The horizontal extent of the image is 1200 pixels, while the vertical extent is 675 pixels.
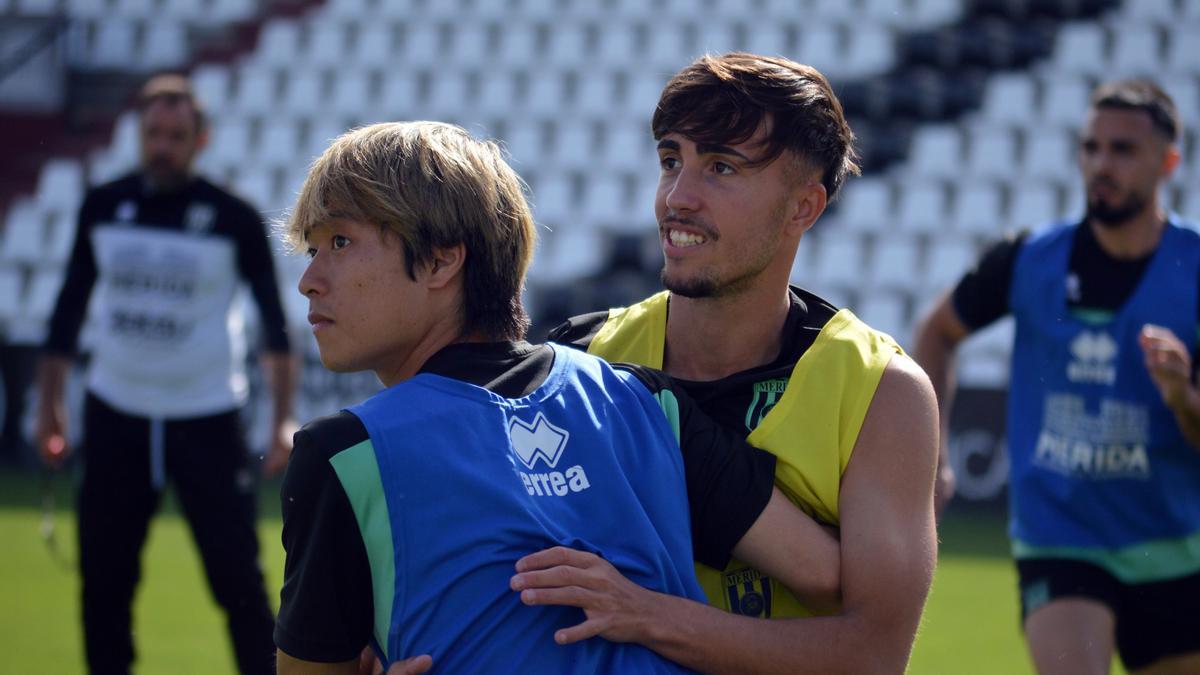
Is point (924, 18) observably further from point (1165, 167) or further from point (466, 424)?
point (466, 424)

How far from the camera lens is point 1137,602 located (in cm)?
434

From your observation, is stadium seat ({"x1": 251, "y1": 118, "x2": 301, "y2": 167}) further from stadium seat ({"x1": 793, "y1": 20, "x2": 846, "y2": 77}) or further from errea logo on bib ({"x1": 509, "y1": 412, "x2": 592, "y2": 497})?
errea logo on bib ({"x1": 509, "y1": 412, "x2": 592, "y2": 497})

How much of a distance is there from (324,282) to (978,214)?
468 inches

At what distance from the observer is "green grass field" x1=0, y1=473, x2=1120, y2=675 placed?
6242 millimetres

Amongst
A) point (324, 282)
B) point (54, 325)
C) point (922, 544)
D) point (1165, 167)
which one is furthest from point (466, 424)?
point (54, 325)

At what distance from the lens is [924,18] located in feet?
47.0

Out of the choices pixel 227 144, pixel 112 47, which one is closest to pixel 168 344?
pixel 227 144

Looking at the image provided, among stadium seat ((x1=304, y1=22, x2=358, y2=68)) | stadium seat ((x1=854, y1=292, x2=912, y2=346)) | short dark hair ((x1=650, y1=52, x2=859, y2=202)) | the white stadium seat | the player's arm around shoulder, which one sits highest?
short dark hair ((x1=650, y1=52, x2=859, y2=202))

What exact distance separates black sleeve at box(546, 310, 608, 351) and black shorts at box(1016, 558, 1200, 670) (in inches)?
82.9

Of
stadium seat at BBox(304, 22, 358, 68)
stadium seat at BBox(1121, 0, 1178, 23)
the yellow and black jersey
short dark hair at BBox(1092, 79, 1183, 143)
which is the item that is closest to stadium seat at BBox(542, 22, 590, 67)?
stadium seat at BBox(304, 22, 358, 68)

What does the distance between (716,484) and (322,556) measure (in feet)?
2.07

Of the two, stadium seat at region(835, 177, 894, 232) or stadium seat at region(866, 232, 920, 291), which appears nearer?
stadium seat at region(866, 232, 920, 291)

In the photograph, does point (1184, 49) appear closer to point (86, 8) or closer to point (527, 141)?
point (527, 141)

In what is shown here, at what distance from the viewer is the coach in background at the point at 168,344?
17.6 ft
